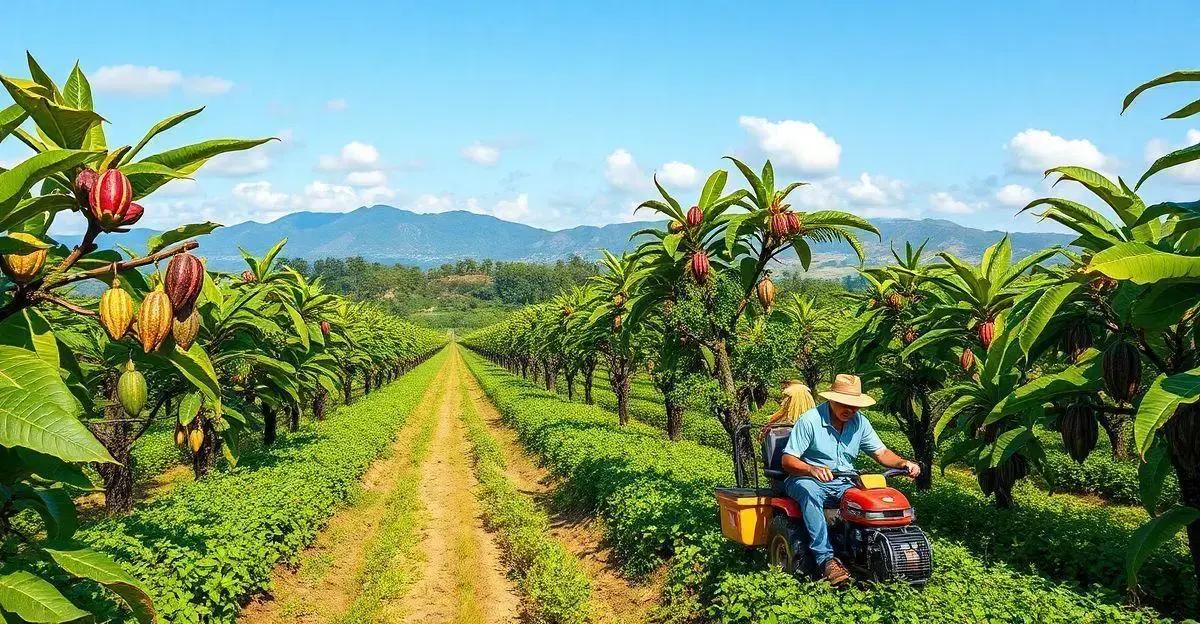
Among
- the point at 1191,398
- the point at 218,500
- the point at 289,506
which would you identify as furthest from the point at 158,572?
the point at 1191,398

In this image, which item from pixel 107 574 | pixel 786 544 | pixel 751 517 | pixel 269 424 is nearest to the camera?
pixel 107 574

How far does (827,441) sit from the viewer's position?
624 cm

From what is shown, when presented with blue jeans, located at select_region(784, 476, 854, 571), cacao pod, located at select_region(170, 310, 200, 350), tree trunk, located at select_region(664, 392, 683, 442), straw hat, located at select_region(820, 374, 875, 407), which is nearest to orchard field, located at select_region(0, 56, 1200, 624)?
cacao pod, located at select_region(170, 310, 200, 350)

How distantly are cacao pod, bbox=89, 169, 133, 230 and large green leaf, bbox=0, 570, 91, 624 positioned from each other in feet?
6.07

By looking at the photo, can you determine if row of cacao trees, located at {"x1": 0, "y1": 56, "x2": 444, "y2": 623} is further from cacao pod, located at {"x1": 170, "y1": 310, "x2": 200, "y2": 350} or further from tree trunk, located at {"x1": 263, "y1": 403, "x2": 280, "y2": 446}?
tree trunk, located at {"x1": 263, "y1": 403, "x2": 280, "y2": 446}

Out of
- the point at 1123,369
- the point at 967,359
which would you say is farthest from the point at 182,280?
the point at 967,359

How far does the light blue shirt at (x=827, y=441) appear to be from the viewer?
20.3ft

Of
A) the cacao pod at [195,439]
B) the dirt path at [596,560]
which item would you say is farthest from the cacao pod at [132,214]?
the dirt path at [596,560]

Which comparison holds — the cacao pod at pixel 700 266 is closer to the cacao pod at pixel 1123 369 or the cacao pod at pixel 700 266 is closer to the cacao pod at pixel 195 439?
the cacao pod at pixel 1123 369

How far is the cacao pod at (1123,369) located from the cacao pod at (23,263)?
21.0ft

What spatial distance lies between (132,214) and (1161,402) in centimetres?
515

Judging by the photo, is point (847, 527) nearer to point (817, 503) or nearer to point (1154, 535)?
point (817, 503)

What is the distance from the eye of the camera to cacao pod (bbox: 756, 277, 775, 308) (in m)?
8.38

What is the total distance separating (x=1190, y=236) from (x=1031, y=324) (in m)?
0.96
